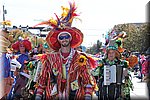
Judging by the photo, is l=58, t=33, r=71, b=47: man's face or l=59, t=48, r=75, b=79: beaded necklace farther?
l=58, t=33, r=71, b=47: man's face

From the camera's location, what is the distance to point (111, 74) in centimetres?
582

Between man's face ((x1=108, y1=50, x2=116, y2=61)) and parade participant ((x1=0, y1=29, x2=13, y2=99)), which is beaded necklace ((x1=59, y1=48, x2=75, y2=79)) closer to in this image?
man's face ((x1=108, y1=50, x2=116, y2=61))

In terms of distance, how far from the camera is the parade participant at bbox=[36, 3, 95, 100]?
4.38 m

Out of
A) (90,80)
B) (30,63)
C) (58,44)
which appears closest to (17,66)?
(30,63)

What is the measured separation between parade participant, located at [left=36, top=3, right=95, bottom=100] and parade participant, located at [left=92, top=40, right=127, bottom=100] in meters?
1.27

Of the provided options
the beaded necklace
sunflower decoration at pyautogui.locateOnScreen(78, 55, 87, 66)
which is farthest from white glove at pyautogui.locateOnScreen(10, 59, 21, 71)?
sunflower decoration at pyautogui.locateOnScreen(78, 55, 87, 66)

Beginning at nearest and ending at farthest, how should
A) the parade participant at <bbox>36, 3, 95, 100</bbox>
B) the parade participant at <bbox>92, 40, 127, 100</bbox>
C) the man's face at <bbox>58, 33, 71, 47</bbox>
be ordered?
the parade participant at <bbox>36, 3, 95, 100</bbox>
the man's face at <bbox>58, 33, 71, 47</bbox>
the parade participant at <bbox>92, 40, 127, 100</bbox>

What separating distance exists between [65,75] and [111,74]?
5.06 feet

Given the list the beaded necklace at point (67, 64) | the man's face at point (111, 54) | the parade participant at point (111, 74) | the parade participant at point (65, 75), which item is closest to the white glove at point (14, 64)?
the parade participant at point (111, 74)

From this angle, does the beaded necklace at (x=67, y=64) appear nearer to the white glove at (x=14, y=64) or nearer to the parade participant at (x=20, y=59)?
the parade participant at (x=20, y=59)

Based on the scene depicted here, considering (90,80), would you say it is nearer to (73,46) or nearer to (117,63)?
(73,46)

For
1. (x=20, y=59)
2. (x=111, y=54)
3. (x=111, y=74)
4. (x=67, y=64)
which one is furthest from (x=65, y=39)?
(x=20, y=59)

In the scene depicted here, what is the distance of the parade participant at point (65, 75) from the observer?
4375 millimetres

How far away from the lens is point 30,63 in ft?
20.8
